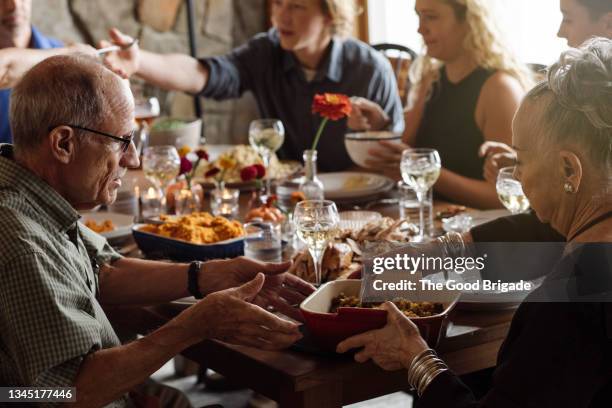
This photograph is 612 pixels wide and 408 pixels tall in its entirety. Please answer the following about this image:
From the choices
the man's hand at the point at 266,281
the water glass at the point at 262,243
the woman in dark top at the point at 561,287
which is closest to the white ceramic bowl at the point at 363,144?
the water glass at the point at 262,243

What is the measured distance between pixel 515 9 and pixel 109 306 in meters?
2.49

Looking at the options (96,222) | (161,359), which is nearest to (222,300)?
(161,359)

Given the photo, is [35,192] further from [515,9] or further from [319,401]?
[515,9]

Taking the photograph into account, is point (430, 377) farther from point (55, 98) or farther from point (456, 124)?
point (456, 124)

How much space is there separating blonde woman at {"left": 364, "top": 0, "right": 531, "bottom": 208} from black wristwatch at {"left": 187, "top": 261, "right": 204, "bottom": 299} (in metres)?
0.87

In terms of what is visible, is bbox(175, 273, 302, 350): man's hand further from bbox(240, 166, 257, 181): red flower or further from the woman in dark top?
bbox(240, 166, 257, 181): red flower

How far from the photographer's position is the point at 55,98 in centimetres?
131

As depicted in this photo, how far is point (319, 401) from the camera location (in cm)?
125

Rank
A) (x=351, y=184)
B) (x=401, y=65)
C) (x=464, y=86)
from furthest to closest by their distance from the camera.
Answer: (x=401, y=65)
(x=464, y=86)
(x=351, y=184)

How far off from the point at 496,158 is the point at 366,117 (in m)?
0.78

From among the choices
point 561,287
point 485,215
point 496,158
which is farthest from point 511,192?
point 561,287

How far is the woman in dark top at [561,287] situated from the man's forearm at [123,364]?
27 centimetres

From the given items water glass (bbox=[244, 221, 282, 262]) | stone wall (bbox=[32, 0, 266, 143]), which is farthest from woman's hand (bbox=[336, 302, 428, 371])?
stone wall (bbox=[32, 0, 266, 143])

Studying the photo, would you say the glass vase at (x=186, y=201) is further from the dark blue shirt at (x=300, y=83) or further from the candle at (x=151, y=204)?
the dark blue shirt at (x=300, y=83)
